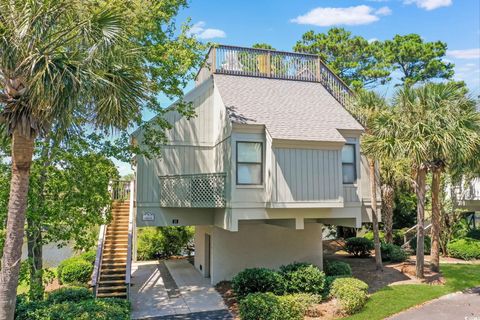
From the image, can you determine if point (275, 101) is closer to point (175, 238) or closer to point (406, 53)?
point (175, 238)

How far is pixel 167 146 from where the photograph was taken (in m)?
17.5

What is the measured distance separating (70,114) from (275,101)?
33.0ft

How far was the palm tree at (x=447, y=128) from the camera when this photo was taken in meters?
14.8

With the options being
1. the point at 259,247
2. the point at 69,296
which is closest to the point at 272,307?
the point at 259,247

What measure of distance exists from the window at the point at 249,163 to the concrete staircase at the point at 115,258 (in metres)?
6.31

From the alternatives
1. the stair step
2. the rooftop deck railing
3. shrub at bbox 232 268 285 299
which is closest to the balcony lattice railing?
shrub at bbox 232 268 285 299

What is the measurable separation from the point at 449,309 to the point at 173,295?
10.5 meters

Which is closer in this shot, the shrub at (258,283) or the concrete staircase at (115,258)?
the shrub at (258,283)

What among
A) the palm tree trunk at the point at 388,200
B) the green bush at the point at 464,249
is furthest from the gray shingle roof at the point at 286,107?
the green bush at the point at 464,249

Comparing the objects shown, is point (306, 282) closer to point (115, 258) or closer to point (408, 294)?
point (408, 294)

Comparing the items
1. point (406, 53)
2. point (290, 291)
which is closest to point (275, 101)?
point (290, 291)

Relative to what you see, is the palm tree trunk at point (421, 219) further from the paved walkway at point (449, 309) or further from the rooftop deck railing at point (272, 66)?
the rooftop deck railing at point (272, 66)

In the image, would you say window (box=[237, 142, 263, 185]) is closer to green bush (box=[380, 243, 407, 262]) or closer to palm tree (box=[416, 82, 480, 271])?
palm tree (box=[416, 82, 480, 271])

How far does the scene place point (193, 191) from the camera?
1593 cm
